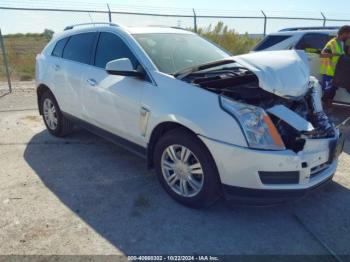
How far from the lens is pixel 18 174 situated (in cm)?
437

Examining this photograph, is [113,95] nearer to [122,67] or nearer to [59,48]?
[122,67]

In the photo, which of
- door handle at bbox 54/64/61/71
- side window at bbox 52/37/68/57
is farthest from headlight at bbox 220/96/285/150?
side window at bbox 52/37/68/57

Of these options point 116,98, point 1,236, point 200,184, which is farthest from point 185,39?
point 1,236

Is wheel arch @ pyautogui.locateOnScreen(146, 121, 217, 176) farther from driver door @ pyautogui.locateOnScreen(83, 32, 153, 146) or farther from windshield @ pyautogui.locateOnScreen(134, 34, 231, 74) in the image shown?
windshield @ pyautogui.locateOnScreen(134, 34, 231, 74)

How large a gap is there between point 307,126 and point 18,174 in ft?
11.1

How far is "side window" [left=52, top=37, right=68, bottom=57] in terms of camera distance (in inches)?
209

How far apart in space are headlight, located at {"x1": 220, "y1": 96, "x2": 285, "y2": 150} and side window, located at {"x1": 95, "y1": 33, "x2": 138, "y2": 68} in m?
1.40

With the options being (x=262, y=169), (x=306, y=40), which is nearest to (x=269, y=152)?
(x=262, y=169)

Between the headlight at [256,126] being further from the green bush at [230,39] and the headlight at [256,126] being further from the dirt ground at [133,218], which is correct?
the green bush at [230,39]

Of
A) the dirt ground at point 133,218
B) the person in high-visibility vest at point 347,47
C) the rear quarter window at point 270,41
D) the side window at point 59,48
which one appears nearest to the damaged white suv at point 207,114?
the dirt ground at point 133,218

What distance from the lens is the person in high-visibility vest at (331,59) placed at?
6.40 m

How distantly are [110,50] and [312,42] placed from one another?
4939 mm

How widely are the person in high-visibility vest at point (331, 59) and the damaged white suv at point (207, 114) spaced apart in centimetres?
271

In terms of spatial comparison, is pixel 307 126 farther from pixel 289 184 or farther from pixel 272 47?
pixel 272 47
